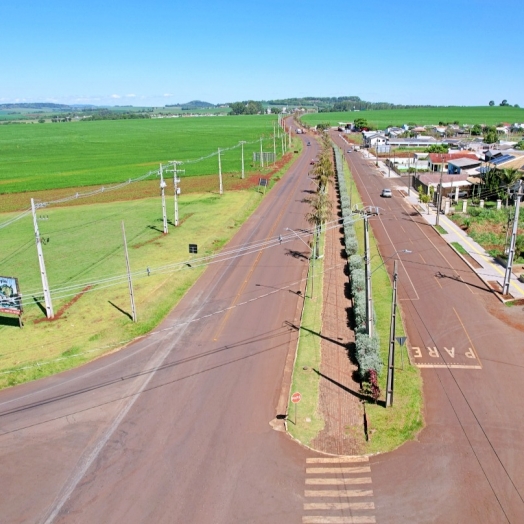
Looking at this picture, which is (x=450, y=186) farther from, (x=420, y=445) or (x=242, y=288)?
(x=420, y=445)

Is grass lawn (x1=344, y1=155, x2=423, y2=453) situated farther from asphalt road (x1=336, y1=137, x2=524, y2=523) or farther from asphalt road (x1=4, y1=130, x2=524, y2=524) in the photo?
asphalt road (x1=4, y1=130, x2=524, y2=524)

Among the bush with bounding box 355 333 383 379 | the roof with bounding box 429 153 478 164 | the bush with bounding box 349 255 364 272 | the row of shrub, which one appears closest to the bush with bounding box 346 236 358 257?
the row of shrub

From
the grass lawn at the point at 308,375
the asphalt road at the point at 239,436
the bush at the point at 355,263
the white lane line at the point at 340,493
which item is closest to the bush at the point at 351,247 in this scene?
the bush at the point at 355,263

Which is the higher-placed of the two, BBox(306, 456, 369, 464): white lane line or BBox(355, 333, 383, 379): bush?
BBox(355, 333, 383, 379): bush

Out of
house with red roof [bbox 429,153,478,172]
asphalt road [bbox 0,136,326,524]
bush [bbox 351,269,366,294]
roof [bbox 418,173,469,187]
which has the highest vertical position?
house with red roof [bbox 429,153,478,172]

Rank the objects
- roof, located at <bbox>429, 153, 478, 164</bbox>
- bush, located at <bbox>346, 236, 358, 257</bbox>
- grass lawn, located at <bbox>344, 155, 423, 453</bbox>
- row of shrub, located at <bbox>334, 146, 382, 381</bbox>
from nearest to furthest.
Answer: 1. grass lawn, located at <bbox>344, 155, 423, 453</bbox>
2. row of shrub, located at <bbox>334, 146, 382, 381</bbox>
3. bush, located at <bbox>346, 236, 358, 257</bbox>
4. roof, located at <bbox>429, 153, 478, 164</bbox>

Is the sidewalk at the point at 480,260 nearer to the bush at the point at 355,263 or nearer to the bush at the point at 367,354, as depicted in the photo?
the bush at the point at 355,263

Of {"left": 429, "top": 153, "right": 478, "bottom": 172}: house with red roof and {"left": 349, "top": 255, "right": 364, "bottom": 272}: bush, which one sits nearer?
{"left": 349, "top": 255, "right": 364, "bottom": 272}: bush
